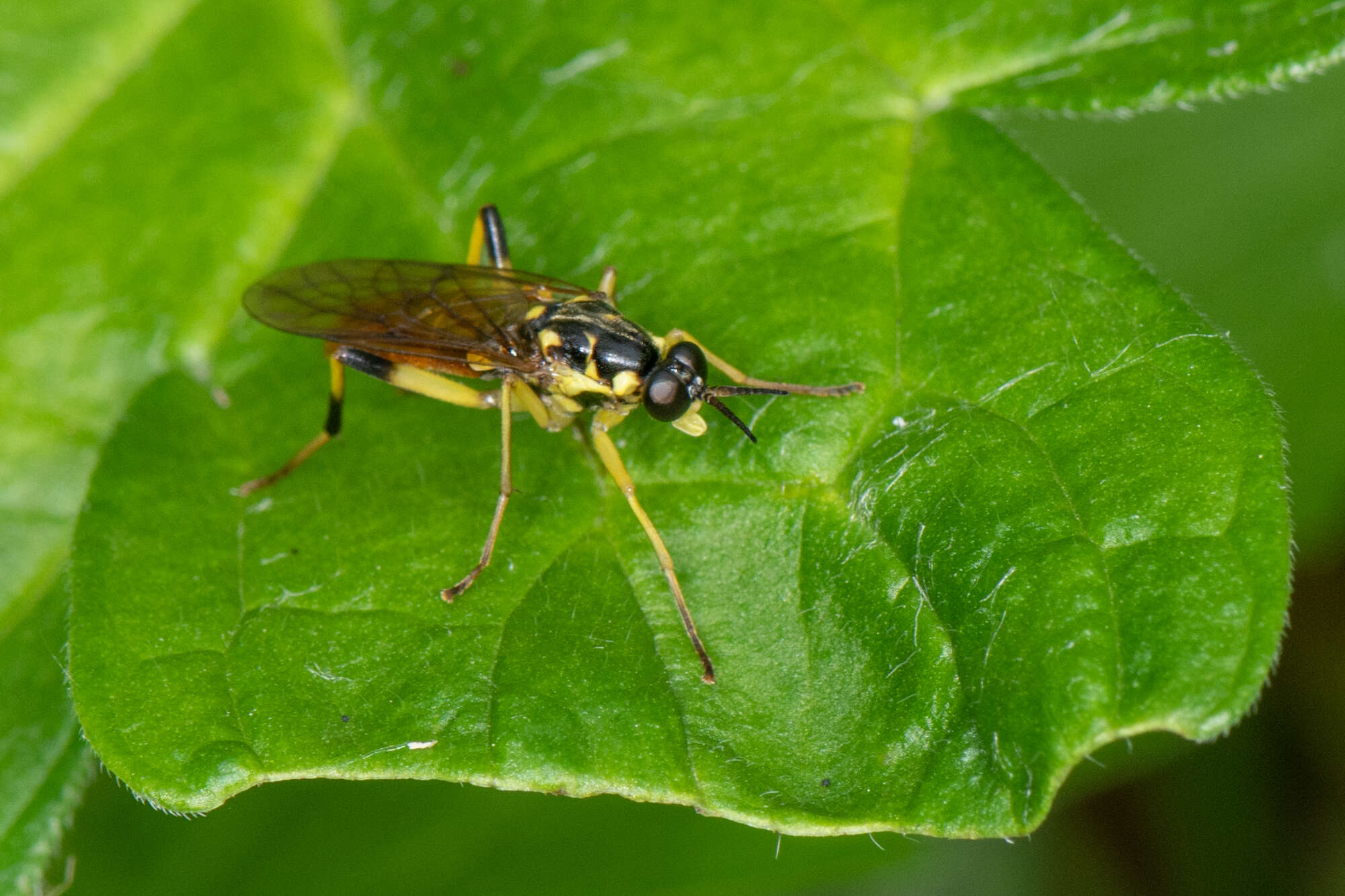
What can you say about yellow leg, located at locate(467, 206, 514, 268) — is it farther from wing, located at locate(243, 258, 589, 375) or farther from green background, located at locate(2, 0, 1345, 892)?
green background, located at locate(2, 0, 1345, 892)

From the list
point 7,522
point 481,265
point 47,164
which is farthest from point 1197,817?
point 47,164

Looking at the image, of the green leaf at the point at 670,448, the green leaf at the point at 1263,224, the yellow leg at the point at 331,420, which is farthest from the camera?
the green leaf at the point at 1263,224

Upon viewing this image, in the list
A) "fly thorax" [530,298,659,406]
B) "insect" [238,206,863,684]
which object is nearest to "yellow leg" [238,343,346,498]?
"insect" [238,206,863,684]

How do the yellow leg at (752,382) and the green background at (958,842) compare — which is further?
the green background at (958,842)

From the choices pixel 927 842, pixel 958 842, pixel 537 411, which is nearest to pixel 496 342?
pixel 537 411

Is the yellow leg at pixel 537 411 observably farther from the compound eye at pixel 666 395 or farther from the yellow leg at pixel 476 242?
the yellow leg at pixel 476 242

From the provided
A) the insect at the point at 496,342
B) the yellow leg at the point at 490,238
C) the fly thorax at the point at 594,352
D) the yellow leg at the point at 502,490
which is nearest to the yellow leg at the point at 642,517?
the insect at the point at 496,342

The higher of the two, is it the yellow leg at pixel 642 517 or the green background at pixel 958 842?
the yellow leg at pixel 642 517
